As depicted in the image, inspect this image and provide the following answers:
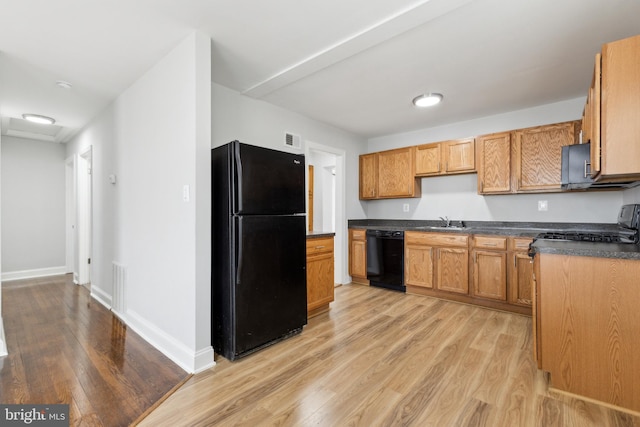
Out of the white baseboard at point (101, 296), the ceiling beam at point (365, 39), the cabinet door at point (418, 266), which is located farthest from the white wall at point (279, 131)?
the white baseboard at point (101, 296)

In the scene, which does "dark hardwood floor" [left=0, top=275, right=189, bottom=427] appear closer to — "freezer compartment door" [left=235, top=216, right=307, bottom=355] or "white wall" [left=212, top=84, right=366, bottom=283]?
"freezer compartment door" [left=235, top=216, right=307, bottom=355]

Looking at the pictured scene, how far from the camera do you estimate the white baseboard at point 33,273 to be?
15.6ft

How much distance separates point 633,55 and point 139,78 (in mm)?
3660

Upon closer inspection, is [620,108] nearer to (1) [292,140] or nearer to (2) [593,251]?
(2) [593,251]

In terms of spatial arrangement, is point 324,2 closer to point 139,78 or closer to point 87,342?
point 139,78

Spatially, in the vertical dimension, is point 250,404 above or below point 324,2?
below

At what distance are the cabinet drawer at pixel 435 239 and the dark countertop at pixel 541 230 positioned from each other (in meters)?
0.05

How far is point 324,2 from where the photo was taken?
5.94ft

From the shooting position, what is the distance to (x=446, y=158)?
4.01 meters

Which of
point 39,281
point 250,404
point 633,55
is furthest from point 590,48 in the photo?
point 39,281

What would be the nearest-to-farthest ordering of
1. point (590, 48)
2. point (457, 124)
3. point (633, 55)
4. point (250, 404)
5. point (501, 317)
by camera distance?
point (633, 55) < point (250, 404) < point (590, 48) < point (501, 317) < point (457, 124)

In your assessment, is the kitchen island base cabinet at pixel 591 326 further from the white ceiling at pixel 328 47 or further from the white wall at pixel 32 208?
the white wall at pixel 32 208

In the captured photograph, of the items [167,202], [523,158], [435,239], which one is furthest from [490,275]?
[167,202]

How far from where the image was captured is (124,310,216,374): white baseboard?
207 centimetres
